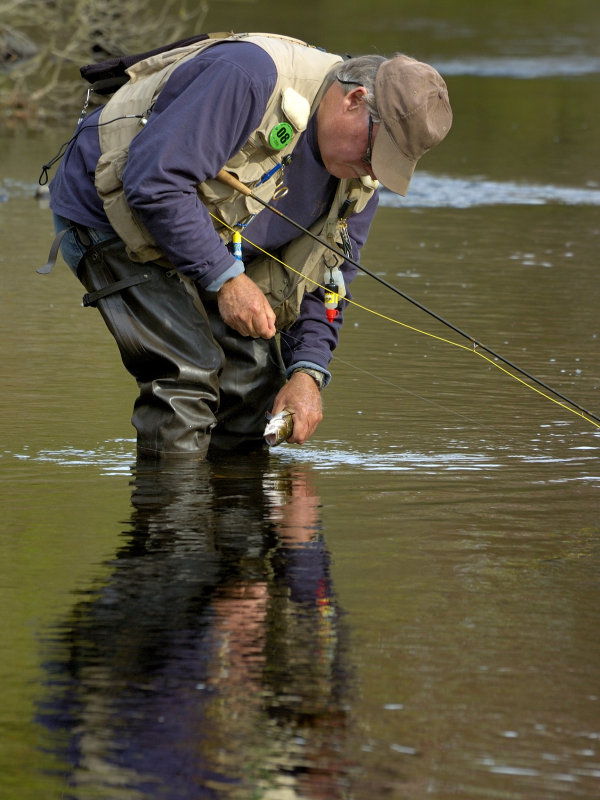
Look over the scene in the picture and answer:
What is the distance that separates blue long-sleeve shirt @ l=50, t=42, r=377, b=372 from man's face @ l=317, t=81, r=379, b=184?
0.06m

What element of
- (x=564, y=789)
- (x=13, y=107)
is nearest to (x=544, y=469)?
(x=564, y=789)

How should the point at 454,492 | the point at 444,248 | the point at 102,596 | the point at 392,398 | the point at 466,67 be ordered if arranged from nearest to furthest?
the point at 102,596
the point at 454,492
the point at 392,398
the point at 444,248
the point at 466,67

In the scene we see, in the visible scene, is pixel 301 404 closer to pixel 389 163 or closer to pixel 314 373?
pixel 314 373

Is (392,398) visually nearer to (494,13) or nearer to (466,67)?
(466,67)

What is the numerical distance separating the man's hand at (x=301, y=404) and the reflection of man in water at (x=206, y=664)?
42 centimetres

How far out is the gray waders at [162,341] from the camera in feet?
14.0

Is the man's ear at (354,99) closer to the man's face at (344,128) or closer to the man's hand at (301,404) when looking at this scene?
the man's face at (344,128)

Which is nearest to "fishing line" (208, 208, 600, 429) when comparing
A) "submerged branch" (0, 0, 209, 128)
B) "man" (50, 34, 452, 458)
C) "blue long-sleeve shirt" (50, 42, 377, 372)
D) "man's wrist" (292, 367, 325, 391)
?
"man" (50, 34, 452, 458)

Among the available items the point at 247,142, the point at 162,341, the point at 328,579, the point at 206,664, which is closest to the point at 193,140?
the point at 247,142

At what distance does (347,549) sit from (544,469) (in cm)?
99

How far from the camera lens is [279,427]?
4320 millimetres

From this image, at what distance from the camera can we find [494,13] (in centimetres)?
3869

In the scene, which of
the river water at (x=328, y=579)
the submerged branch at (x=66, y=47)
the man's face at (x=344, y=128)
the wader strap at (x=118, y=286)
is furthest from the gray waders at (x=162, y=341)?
the submerged branch at (x=66, y=47)

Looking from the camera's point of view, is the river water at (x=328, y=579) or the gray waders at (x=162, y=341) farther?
the gray waders at (x=162, y=341)
